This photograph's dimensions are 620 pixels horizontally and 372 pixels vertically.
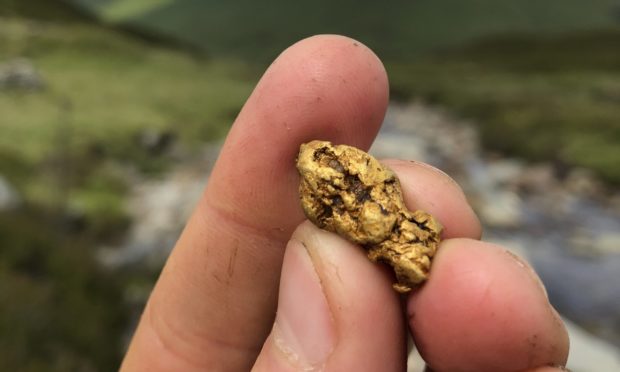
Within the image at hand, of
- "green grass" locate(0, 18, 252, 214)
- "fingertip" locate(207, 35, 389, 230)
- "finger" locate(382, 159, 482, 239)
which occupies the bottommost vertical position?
"green grass" locate(0, 18, 252, 214)

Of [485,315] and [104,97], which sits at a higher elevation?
[485,315]

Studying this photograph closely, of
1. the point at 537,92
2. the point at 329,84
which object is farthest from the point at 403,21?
the point at 329,84

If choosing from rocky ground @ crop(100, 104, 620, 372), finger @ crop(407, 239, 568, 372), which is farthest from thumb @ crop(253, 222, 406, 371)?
rocky ground @ crop(100, 104, 620, 372)

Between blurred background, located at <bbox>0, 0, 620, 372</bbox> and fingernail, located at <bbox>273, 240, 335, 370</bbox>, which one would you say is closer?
fingernail, located at <bbox>273, 240, 335, 370</bbox>

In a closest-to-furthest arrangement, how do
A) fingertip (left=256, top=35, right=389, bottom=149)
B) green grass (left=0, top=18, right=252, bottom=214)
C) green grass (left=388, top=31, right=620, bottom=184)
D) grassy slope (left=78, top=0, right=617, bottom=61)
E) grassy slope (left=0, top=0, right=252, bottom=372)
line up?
fingertip (left=256, top=35, right=389, bottom=149), grassy slope (left=0, top=0, right=252, bottom=372), green grass (left=0, top=18, right=252, bottom=214), green grass (left=388, top=31, right=620, bottom=184), grassy slope (left=78, top=0, right=617, bottom=61)

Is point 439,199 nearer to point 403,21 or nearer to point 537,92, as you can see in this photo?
point 537,92

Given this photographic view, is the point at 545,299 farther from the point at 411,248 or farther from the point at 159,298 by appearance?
the point at 159,298

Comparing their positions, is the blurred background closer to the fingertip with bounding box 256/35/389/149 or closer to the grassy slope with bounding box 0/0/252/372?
the grassy slope with bounding box 0/0/252/372
